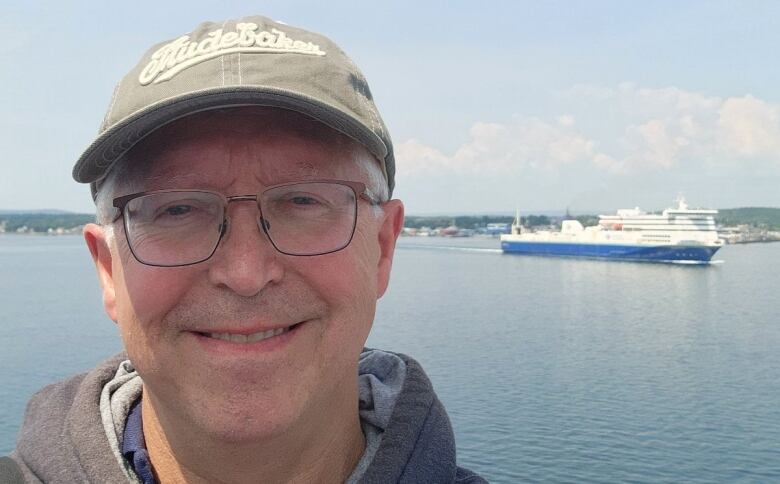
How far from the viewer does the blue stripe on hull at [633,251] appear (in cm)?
5406

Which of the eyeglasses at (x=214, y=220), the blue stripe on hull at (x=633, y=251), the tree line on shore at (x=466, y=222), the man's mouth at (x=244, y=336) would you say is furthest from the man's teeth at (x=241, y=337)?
the tree line on shore at (x=466, y=222)

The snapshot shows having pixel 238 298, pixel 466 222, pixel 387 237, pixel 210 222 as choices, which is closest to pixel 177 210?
pixel 210 222

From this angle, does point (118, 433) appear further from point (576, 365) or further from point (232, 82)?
point (576, 365)

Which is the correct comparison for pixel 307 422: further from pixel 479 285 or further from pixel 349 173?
pixel 479 285

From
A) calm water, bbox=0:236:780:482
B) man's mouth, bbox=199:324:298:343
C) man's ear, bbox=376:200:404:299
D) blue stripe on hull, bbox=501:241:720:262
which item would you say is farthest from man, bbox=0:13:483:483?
blue stripe on hull, bbox=501:241:720:262

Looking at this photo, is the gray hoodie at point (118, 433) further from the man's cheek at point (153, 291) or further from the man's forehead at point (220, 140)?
the man's forehead at point (220, 140)

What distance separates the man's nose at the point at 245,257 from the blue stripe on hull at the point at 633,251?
187 feet

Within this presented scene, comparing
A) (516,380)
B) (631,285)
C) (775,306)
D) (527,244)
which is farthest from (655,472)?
(527,244)

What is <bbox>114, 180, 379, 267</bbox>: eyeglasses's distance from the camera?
1122 millimetres

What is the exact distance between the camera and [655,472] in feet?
44.3

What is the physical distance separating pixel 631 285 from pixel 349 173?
4335 centimetres

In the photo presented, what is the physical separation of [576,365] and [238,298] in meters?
21.2

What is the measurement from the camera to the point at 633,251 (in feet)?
184

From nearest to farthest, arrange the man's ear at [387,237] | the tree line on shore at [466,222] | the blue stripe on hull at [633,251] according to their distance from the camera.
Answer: the man's ear at [387,237]
the blue stripe on hull at [633,251]
the tree line on shore at [466,222]
